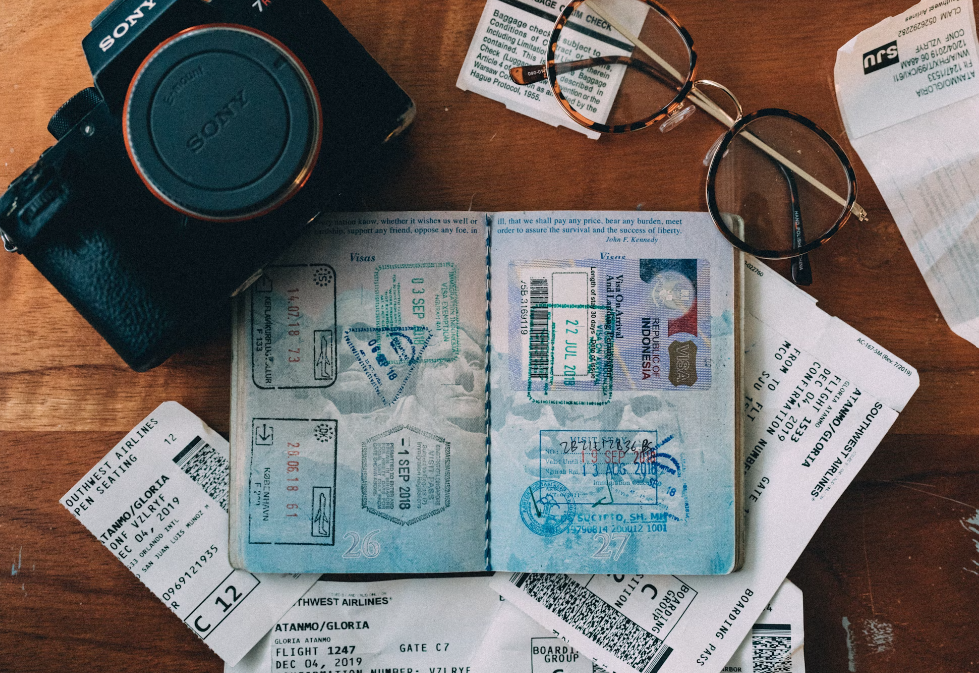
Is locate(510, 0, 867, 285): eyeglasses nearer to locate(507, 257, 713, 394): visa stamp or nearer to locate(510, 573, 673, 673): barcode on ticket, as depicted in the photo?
locate(507, 257, 713, 394): visa stamp

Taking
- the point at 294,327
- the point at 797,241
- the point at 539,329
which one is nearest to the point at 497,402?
the point at 539,329

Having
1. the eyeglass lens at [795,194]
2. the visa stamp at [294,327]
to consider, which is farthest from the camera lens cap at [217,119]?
the eyeglass lens at [795,194]

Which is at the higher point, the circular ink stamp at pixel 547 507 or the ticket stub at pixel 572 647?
the circular ink stamp at pixel 547 507

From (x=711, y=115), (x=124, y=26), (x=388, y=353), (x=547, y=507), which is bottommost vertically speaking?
(x=547, y=507)

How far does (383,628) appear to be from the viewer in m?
0.53

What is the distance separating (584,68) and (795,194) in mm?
199

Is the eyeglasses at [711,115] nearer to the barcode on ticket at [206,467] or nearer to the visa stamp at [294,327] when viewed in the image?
the visa stamp at [294,327]

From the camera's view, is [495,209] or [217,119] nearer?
[217,119]

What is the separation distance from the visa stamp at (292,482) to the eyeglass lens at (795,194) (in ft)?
1.21

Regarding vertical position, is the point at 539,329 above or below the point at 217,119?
below

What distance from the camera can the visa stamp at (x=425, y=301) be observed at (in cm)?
52

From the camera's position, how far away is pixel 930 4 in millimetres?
519

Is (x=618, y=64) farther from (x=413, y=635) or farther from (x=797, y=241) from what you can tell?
(x=413, y=635)

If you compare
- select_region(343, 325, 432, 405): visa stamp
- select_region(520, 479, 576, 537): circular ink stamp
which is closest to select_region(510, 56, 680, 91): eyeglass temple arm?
select_region(343, 325, 432, 405): visa stamp
